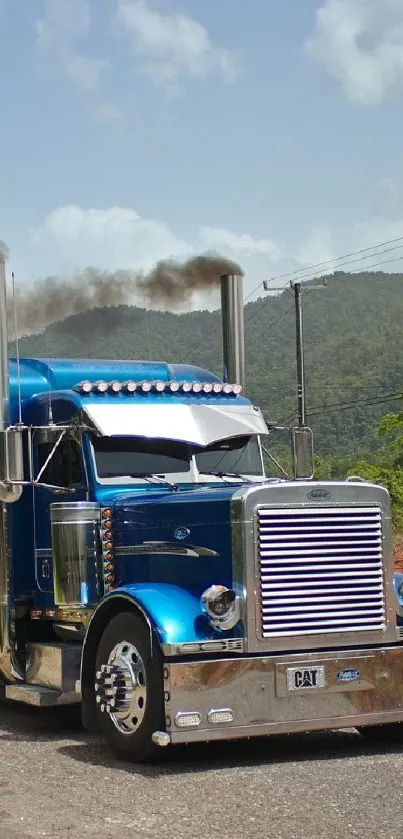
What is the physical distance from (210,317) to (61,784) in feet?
276

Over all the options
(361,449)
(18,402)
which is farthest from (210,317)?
(18,402)

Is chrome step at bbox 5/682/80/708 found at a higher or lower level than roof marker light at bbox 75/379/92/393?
lower

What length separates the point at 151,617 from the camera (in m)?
8.98

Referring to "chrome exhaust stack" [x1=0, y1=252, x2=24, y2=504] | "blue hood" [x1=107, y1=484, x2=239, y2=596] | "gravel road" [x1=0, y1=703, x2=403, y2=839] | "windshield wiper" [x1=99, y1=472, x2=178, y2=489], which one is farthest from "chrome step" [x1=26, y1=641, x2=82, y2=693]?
"windshield wiper" [x1=99, y1=472, x2=178, y2=489]

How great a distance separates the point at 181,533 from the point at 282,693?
4.51 ft

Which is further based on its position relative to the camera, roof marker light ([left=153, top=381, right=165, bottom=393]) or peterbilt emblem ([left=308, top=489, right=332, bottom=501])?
roof marker light ([left=153, top=381, right=165, bottom=393])

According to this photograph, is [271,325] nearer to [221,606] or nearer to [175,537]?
[175,537]

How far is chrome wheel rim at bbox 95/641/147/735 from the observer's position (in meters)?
9.10

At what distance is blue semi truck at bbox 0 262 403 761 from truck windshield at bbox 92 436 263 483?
0.01 metres

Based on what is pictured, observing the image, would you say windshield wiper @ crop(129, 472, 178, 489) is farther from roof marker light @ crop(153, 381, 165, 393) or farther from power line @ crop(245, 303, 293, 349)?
power line @ crop(245, 303, 293, 349)

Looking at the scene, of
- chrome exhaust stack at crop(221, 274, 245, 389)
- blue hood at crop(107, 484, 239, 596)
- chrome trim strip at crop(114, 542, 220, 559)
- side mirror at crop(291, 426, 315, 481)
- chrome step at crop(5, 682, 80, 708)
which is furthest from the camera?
chrome exhaust stack at crop(221, 274, 245, 389)

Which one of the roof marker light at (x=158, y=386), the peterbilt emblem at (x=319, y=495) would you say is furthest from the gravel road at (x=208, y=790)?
the roof marker light at (x=158, y=386)

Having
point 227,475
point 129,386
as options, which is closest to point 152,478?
point 227,475

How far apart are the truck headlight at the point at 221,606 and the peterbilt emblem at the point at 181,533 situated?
694 millimetres
